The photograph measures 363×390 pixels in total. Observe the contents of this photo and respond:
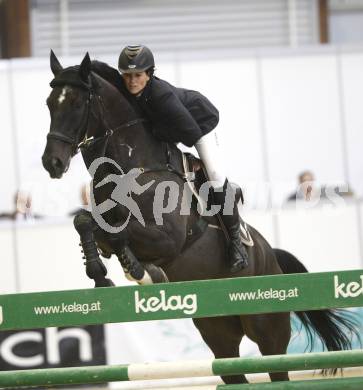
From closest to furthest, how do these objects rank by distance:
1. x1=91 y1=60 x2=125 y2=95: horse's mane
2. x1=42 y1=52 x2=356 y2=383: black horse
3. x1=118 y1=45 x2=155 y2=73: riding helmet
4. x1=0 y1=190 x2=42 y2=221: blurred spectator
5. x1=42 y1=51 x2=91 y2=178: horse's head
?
x1=42 y1=51 x2=91 y2=178: horse's head, x1=42 y1=52 x2=356 y2=383: black horse, x1=118 y1=45 x2=155 y2=73: riding helmet, x1=91 y1=60 x2=125 y2=95: horse's mane, x1=0 y1=190 x2=42 y2=221: blurred spectator

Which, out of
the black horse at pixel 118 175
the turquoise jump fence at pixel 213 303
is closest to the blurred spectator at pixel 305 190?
the black horse at pixel 118 175

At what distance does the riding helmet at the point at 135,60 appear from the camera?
15.1ft

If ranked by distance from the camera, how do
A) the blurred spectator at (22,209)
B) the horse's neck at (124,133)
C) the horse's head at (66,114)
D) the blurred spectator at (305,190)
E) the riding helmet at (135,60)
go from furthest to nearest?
the blurred spectator at (305,190), the blurred spectator at (22,209), the horse's neck at (124,133), the riding helmet at (135,60), the horse's head at (66,114)

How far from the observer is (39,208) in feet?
28.7

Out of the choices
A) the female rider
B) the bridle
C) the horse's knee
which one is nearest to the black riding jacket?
the female rider

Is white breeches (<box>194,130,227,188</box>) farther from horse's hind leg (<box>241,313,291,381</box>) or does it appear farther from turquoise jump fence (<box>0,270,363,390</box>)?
turquoise jump fence (<box>0,270,363,390</box>)

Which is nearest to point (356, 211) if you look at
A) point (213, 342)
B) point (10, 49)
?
point (213, 342)

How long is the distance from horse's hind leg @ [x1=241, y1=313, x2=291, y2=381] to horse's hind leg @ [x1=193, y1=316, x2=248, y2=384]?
9 cm

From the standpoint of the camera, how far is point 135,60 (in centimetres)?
461

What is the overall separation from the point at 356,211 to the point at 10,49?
599 centimetres

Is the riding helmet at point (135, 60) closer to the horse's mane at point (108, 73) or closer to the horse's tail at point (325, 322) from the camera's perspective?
the horse's mane at point (108, 73)

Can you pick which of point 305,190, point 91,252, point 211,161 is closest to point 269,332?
point 211,161

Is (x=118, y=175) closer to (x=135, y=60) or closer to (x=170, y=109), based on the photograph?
(x=170, y=109)

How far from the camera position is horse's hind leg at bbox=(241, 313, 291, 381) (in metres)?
5.47
